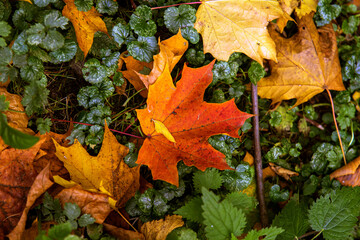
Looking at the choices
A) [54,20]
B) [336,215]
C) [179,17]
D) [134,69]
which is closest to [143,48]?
[134,69]

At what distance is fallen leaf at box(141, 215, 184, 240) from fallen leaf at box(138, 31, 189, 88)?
0.89m

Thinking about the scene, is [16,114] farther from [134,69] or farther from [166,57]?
[166,57]

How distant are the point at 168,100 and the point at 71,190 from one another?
2.60 ft

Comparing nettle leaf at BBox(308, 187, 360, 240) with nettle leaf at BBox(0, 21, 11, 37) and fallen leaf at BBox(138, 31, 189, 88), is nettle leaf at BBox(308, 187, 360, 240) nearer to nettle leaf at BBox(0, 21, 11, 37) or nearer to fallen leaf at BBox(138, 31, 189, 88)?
fallen leaf at BBox(138, 31, 189, 88)

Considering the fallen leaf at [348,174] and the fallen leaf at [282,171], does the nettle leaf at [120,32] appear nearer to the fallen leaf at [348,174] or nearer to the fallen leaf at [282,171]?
the fallen leaf at [282,171]

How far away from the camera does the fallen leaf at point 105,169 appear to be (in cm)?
177

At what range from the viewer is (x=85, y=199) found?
1.71 metres

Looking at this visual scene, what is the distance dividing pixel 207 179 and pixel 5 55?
4.83 feet

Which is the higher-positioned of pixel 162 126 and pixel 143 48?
pixel 143 48

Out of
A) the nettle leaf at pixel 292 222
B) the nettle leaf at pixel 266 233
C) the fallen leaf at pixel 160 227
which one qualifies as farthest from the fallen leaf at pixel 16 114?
the nettle leaf at pixel 292 222

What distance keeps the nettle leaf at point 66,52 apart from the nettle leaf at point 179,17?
649 mm

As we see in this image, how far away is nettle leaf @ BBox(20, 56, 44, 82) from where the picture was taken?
1778 mm

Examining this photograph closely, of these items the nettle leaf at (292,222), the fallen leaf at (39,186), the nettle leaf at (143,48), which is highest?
the nettle leaf at (143,48)

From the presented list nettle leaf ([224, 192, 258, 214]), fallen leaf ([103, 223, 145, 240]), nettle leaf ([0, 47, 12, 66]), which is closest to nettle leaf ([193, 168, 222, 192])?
nettle leaf ([224, 192, 258, 214])
